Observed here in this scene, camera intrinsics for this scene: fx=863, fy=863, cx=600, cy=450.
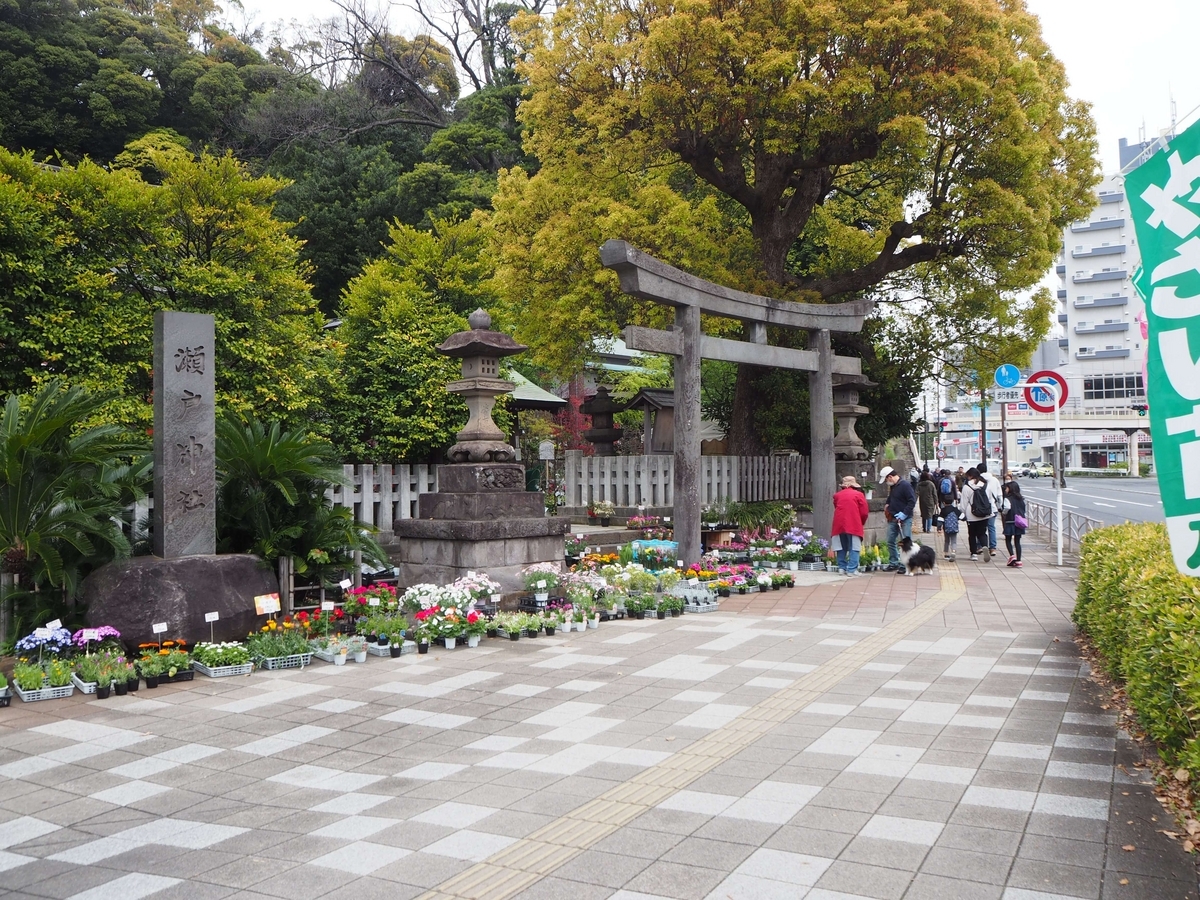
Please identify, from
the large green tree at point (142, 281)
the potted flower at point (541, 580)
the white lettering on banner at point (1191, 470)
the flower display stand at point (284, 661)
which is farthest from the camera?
the large green tree at point (142, 281)

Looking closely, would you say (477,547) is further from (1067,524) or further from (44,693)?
A: (1067,524)

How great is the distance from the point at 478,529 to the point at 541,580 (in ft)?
2.95

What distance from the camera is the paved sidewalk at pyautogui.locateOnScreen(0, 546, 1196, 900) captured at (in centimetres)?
347

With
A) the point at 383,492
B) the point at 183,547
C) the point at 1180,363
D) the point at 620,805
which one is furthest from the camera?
the point at 383,492

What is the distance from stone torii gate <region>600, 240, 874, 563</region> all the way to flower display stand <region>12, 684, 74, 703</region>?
725 centimetres

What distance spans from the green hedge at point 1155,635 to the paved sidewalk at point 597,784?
1.27ft

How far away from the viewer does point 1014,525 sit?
15.2 m

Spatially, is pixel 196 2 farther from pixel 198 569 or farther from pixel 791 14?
pixel 198 569

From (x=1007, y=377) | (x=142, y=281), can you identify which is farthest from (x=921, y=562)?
(x=142, y=281)

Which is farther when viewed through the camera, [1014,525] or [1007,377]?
[1007,377]

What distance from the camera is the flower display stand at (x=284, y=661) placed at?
287 inches

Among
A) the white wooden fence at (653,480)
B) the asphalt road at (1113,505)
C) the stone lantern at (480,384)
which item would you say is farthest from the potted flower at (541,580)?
the asphalt road at (1113,505)

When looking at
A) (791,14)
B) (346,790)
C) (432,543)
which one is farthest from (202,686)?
(791,14)

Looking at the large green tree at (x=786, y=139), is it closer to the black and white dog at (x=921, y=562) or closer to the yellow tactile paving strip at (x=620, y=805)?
the black and white dog at (x=921, y=562)
